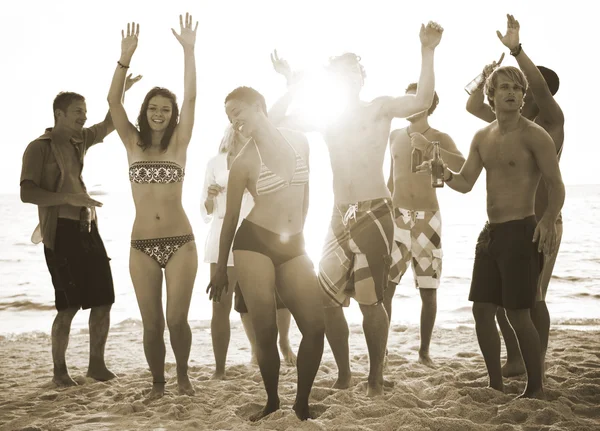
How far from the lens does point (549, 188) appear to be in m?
4.18

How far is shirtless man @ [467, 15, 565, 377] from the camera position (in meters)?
4.58

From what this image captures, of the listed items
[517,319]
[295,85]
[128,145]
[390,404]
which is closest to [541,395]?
[517,319]

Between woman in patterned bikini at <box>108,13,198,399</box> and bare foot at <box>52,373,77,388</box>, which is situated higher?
woman in patterned bikini at <box>108,13,198,399</box>

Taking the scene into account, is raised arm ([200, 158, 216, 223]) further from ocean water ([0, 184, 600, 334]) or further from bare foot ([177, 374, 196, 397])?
bare foot ([177, 374, 196, 397])

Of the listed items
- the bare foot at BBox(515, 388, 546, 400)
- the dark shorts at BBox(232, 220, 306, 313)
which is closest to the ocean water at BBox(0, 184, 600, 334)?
the dark shorts at BBox(232, 220, 306, 313)

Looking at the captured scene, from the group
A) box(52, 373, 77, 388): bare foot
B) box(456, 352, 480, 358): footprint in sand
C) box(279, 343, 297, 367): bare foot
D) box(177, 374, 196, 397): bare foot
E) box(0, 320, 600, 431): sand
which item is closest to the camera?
box(0, 320, 600, 431): sand

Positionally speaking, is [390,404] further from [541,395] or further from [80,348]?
[80,348]

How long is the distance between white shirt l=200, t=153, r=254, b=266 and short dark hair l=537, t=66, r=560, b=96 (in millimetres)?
2691

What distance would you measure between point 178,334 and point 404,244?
218cm

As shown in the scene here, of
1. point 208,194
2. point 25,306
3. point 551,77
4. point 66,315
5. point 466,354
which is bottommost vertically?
point 25,306

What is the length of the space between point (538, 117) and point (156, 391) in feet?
11.9

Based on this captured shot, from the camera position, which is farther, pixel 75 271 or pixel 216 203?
pixel 216 203

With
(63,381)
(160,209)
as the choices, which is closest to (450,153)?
(160,209)

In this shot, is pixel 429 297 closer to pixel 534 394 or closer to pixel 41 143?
pixel 534 394
